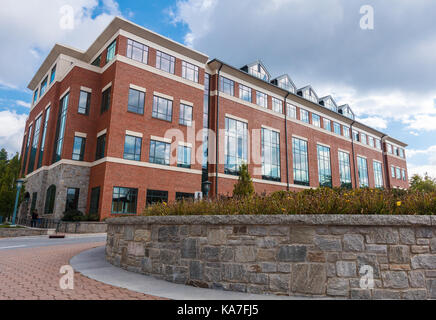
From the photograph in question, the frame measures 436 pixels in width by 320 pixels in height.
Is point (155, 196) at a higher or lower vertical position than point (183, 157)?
lower

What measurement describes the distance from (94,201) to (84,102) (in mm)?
9086

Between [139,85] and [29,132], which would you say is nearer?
[139,85]

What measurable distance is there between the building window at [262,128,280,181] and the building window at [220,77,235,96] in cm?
583

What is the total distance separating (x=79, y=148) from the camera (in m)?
24.3

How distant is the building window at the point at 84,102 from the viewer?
81.4 feet

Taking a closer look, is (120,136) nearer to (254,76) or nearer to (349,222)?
(254,76)

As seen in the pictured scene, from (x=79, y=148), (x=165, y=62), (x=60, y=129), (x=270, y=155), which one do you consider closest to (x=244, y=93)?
(x=270, y=155)

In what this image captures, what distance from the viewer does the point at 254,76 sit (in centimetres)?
3170

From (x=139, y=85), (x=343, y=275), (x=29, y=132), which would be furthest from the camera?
(x=29, y=132)

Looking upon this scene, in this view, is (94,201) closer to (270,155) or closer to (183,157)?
(183,157)

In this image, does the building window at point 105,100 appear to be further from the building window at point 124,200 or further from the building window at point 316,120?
the building window at point 316,120

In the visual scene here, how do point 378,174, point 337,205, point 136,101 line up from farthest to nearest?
point 378,174
point 136,101
point 337,205
